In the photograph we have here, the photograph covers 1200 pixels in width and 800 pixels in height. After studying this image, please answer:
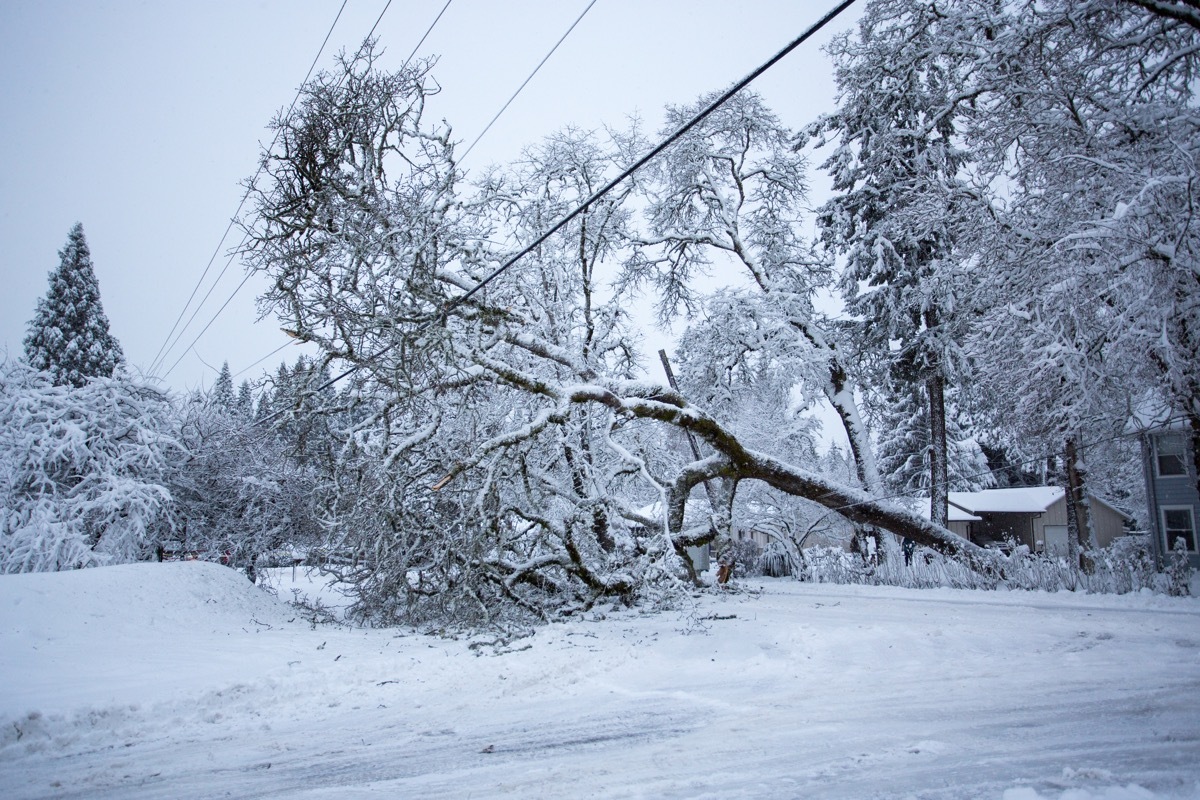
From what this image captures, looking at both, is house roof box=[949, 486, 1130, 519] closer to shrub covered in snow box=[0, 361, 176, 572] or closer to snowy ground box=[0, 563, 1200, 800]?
snowy ground box=[0, 563, 1200, 800]

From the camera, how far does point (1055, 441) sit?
1148 centimetres

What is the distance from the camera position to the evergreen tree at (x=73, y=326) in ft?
80.1

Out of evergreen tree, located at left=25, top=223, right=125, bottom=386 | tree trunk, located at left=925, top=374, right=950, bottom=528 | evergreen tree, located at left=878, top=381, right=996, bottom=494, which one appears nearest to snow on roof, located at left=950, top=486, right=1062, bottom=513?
evergreen tree, located at left=878, top=381, right=996, bottom=494

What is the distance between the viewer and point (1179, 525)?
54.3ft

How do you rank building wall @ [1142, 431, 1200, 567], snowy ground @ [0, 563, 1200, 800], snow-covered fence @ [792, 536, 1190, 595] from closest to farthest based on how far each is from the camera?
1. snowy ground @ [0, 563, 1200, 800]
2. snow-covered fence @ [792, 536, 1190, 595]
3. building wall @ [1142, 431, 1200, 567]

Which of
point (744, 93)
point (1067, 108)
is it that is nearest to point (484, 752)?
point (1067, 108)

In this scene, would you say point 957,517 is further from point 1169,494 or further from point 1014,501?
point 1169,494

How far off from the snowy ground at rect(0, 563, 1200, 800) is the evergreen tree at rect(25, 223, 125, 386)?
21.3 metres

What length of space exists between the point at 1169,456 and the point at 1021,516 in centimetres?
1549

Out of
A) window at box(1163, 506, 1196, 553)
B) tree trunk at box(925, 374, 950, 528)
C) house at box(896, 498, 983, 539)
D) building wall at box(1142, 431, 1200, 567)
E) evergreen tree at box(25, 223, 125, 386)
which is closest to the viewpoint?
building wall at box(1142, 431, 1200, 567)

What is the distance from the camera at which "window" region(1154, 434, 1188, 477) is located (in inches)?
647

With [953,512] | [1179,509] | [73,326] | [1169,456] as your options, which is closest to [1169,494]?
[1179,509]

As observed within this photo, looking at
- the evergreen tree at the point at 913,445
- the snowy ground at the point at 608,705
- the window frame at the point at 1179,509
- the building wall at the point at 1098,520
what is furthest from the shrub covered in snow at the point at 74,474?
the building wall at the point at 1098,520

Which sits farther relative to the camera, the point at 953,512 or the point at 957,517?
the point at 953,512
